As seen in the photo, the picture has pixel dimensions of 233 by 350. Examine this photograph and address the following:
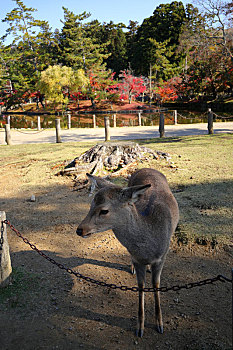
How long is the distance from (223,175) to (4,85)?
34.9 metres

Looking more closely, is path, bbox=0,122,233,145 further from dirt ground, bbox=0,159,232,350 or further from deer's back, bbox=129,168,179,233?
deer's back, bbox=129,168,179,233

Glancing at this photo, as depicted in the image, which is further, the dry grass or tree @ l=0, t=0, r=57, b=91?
tree @ l=0, t=0, r=57, b=91

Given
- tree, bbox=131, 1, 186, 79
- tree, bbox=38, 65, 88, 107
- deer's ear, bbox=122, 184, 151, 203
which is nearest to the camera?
deer's ear, bbox=122, 184, 151, 203

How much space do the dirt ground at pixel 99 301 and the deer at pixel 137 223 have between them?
27cm

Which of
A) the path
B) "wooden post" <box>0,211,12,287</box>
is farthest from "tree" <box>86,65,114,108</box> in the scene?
"wooden post" <box>0,211,12,287</box>

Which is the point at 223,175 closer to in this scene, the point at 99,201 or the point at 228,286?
the point at 228,286

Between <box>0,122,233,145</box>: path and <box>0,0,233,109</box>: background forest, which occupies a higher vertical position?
<box>0,0,233,109</box>: background forest

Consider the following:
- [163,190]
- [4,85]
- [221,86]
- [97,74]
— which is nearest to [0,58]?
[4,85]

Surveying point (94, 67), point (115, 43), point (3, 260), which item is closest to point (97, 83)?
point (94, 67)

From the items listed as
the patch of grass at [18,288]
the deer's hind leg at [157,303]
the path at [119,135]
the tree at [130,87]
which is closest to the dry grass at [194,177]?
the deer's hind leg at [157,303]

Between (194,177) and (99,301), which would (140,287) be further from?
(194,177)

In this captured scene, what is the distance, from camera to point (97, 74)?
106 feet

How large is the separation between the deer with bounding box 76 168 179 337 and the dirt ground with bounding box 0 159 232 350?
275 mm

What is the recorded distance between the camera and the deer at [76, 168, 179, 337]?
2.40 metres
